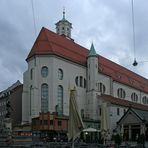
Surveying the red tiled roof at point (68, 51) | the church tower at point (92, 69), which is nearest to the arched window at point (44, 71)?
the red tiled roof at point (68, 51)

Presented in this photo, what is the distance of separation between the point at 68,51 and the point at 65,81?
280 inches

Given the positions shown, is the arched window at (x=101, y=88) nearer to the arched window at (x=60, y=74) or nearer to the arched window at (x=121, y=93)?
the arched window at (x=121, y=93)

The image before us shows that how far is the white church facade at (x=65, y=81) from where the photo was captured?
208 feet

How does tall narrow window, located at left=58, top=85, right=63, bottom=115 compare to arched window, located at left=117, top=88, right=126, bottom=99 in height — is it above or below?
below

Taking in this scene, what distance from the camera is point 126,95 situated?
8375cm

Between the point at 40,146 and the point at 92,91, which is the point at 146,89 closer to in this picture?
the point at 92,91

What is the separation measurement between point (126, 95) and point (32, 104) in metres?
27.7

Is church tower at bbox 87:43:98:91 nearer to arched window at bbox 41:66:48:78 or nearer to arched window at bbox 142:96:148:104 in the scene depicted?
arched window at bbox 41:66:48:78

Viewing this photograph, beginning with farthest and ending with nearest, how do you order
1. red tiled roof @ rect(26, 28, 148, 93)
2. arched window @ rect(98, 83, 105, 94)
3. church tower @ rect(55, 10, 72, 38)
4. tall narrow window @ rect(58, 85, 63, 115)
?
church tower @ rect(55, 10, 72, 38), arched window @ rect(98, 83, 105, 94), red tiled roof @ rect(26, 28, 148, 93), tall narrow window @ rect(58, 85, 63, 115)

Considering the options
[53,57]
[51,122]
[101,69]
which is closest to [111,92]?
[101,69]

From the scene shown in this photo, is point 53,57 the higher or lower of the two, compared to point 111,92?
higher

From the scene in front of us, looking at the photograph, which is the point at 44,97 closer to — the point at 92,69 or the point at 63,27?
the point at 92,69

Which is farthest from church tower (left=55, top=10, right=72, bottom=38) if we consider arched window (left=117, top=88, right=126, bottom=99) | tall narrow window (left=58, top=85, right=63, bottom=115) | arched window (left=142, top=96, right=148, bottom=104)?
tall narrow window (left=58, top=85, right=63, bottom=115)

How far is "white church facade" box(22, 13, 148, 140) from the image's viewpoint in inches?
2498
